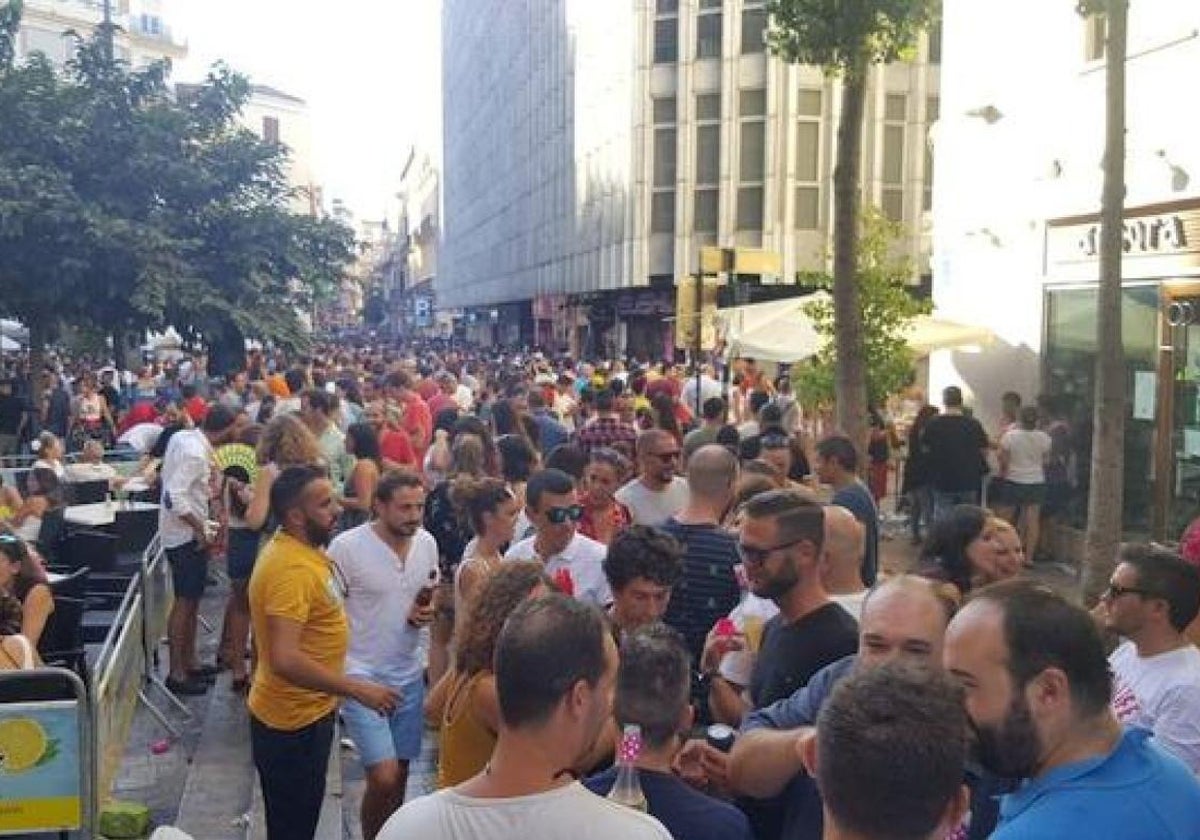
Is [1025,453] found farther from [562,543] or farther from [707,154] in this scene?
[707,154]

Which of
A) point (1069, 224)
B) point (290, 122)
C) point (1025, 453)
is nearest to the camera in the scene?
point (1025, 453)

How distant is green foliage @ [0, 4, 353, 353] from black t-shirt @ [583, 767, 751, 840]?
689 inches

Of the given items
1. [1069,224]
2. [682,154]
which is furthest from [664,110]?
[1069,224]

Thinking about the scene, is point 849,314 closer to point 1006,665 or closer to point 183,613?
point 183,613

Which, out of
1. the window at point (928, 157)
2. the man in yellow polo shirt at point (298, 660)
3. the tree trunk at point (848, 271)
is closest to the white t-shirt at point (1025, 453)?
the tree trunk at point (848, 271)

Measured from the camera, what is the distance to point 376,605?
18.9ft

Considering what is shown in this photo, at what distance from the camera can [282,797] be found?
17.8ft

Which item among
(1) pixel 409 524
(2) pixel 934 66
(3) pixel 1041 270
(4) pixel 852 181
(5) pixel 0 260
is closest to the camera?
(1) pixel 409 524

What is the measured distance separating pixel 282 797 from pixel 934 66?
30251mm

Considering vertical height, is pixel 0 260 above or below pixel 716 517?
above

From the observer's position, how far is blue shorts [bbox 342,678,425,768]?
5547mm

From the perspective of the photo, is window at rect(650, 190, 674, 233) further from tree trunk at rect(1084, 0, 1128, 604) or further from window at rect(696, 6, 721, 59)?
tree trunk at rect(1084, 0, 1128, 604)

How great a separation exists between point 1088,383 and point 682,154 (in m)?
21.7

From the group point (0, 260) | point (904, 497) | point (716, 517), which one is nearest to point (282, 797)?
point (716, 517)
